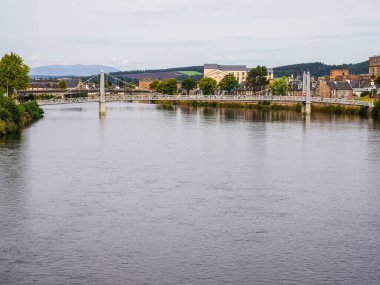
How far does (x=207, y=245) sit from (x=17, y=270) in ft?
11.3

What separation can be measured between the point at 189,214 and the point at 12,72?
32.8 metres

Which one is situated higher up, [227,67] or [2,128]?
[227,67]

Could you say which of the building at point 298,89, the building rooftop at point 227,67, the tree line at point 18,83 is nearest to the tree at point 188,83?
the building at point 298,89

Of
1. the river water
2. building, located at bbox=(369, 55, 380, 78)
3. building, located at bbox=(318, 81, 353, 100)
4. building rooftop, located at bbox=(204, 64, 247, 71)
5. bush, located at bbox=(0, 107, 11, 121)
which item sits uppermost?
building rooftop, located at bbox=(204, 64, 247, 71)

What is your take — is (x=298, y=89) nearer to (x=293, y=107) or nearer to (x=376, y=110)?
(x=293, y=107)

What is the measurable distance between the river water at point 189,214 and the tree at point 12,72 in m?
19.5

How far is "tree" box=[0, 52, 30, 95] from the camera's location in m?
43.6

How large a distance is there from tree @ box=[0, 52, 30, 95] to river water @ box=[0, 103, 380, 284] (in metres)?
19.5

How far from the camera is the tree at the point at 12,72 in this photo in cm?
4356

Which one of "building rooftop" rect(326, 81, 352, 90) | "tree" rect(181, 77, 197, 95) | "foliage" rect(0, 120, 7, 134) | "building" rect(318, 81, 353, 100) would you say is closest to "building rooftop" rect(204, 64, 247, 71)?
"tree" rect(181, 77, 197, 95)

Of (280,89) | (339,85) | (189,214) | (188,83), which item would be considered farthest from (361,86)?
(189,214)

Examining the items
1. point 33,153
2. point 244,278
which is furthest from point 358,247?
point 33,153

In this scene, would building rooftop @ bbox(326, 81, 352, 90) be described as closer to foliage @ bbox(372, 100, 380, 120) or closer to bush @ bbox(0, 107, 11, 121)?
foliage @ bbox(372, 100, 380, 120)

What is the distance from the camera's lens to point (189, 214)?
13961mm
